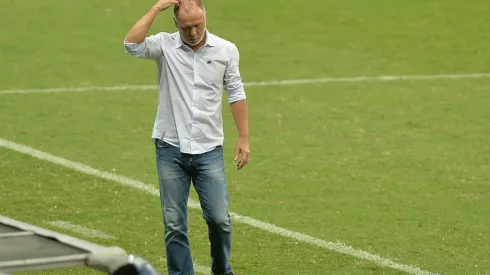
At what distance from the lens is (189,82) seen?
888cm

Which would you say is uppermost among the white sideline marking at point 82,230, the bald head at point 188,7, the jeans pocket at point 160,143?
the bald head at point 188,7

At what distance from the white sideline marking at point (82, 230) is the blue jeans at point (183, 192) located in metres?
1.76

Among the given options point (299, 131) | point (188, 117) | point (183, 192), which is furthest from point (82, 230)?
point (299, 131)

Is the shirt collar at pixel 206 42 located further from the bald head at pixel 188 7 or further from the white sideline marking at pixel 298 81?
the white sideline marking at pixel 298 81

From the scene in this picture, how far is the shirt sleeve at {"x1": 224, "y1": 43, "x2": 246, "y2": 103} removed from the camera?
898cm

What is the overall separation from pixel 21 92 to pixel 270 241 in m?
6.49

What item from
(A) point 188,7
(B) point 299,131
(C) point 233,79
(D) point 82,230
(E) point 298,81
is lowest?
(E) point 298,81

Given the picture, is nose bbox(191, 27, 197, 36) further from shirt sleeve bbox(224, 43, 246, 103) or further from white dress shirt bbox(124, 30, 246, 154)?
shirt sleeve bbox(224, 43, 246, 103)

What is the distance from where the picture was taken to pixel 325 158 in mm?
13578

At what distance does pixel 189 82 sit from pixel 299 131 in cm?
593

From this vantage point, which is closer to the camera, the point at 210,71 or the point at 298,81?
the point at 210,71

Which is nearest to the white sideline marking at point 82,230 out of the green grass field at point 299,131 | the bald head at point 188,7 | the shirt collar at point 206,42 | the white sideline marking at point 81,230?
the white sideline marking at point 81,230

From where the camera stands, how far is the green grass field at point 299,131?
10.9 meters

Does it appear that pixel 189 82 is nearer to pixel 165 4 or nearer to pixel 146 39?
pixel 146 39
